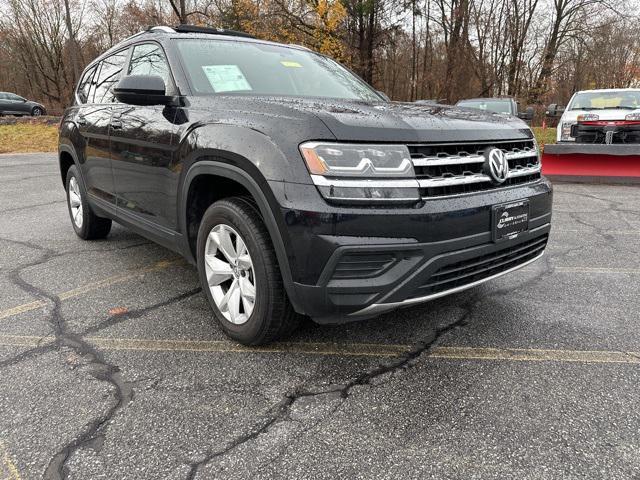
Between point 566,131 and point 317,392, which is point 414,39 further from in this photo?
point 317,392

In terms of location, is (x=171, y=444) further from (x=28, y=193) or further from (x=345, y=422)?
(x=28, y=193)

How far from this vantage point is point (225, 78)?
10.3 ft

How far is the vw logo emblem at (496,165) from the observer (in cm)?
251

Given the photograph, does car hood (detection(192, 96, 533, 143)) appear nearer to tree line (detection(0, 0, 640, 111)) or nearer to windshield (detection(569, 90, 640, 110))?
windshield (detection(569, 90, 640, 110))

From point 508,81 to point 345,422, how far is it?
31230 millimetres

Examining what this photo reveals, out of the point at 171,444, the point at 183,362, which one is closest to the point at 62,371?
the point at 183,362

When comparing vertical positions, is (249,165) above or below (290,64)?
below

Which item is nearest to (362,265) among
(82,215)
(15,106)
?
(82,215)

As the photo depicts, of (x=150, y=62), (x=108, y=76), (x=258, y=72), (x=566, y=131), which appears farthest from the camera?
(x=566, y=131)

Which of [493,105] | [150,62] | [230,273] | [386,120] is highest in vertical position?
[493,105]

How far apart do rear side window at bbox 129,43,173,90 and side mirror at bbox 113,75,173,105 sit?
141 mm

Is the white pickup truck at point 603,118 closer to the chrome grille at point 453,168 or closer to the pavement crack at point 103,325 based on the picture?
the chrome grille at point 453,168

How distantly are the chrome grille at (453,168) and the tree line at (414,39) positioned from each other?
16277 mm

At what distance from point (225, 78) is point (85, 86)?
2.58 metres
